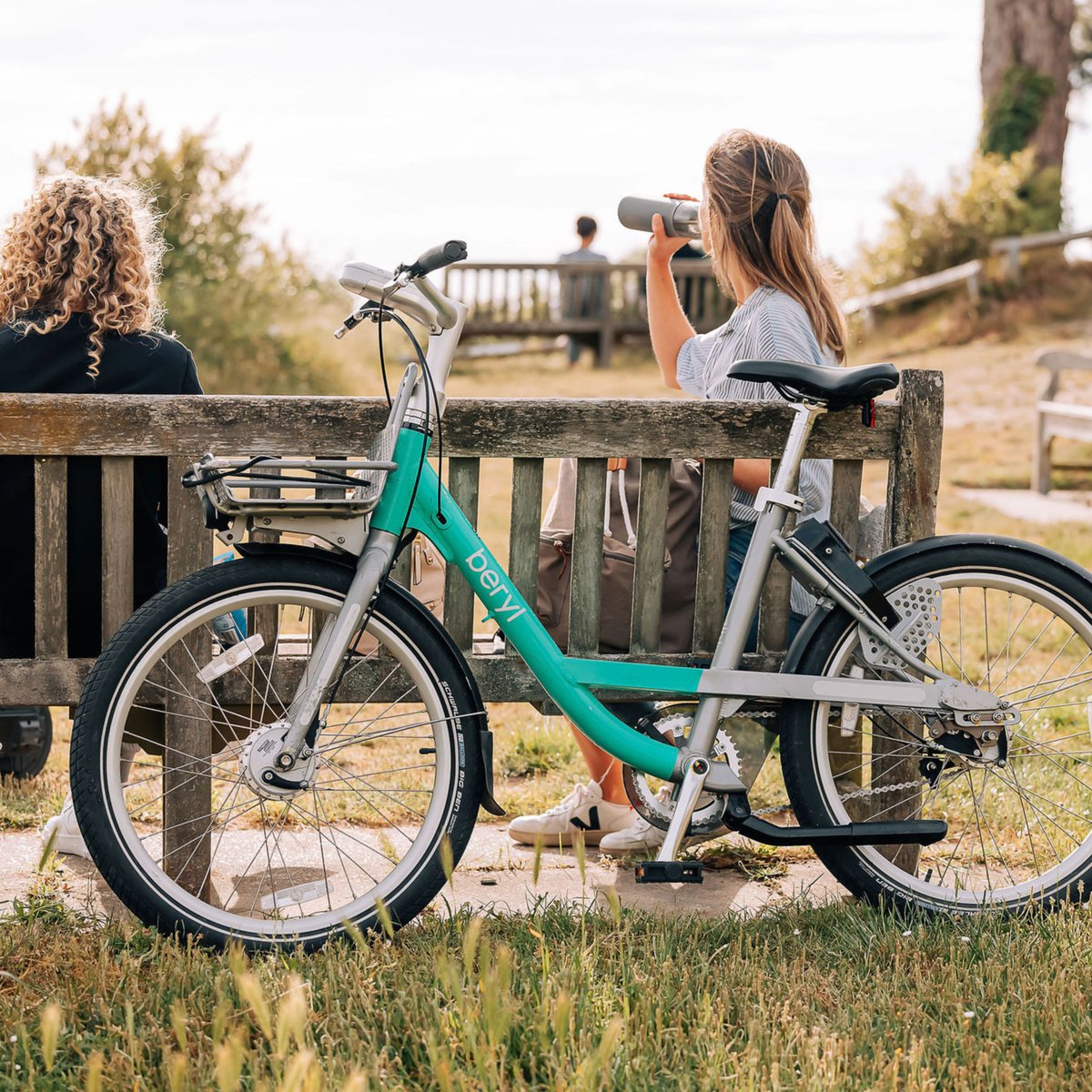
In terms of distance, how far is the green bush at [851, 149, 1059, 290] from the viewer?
56.7ft

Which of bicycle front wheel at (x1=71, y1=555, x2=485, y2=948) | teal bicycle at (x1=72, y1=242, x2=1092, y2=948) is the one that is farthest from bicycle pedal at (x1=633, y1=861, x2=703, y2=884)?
bicycle front wheel at (x1=71, y1=555, x2=485, y2=948)

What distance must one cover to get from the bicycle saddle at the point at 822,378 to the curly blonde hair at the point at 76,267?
1.42 meters

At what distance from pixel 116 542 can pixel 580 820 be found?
143cm

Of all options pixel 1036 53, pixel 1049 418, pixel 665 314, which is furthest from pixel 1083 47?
pixel 665 314

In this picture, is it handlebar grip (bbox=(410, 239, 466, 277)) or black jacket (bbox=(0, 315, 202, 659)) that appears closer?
handlebar grip (bbox=(410, 239, 466, 277))

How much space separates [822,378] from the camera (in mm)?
2996

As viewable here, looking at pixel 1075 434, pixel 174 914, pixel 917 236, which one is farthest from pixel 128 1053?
pixel 917 236

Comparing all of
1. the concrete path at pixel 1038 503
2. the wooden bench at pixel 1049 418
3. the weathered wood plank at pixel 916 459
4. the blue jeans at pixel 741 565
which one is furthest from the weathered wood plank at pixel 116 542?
the wooden bench at pixel 1049 418

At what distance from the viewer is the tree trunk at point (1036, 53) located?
17.9m

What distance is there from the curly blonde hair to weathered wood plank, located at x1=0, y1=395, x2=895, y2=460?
0.29 metres

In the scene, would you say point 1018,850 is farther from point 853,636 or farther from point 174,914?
point 174,914

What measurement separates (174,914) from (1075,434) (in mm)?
7796

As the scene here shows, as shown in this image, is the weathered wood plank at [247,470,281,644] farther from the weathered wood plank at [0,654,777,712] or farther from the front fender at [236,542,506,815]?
the front fender at [236,542,506,815]

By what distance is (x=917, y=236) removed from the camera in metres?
17.5
